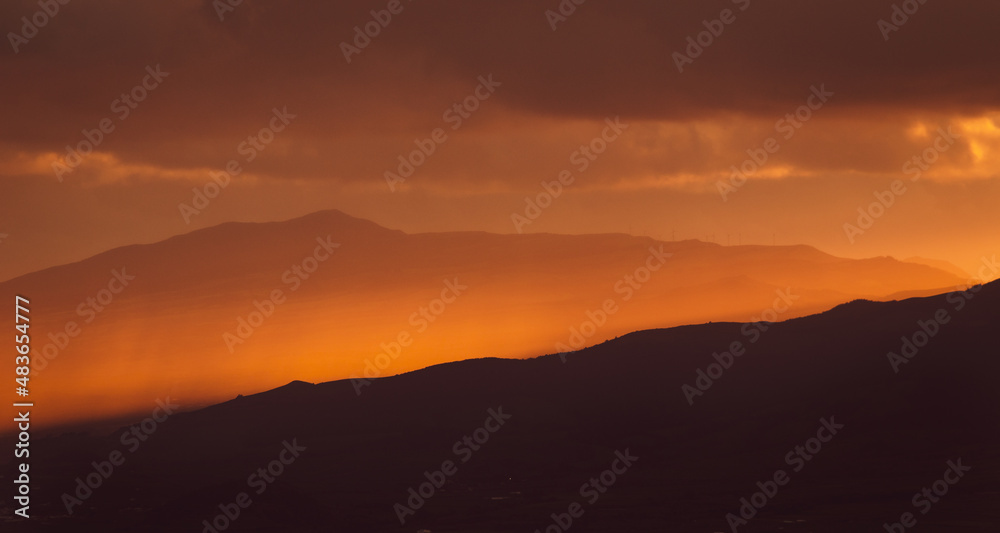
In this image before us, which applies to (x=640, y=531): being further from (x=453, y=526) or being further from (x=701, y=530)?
(x=453, y=526)

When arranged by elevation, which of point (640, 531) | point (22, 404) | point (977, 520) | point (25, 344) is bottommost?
point (977, 520)

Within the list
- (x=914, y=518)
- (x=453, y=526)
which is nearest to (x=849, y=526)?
(x=914, y=518)

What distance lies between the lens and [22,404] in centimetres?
8375

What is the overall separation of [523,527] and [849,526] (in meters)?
53.2

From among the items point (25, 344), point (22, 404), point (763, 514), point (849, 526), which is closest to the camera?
point (22, 404)

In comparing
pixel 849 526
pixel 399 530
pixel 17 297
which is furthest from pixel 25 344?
pixel 849 526

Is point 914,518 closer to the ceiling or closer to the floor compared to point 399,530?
closer to the floor

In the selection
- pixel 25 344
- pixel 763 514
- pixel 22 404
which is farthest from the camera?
pixel 763 514

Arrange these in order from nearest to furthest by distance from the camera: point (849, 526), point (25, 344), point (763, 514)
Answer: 1. point (25, 344)
2. point (849, 526)
3. point (763, 514)

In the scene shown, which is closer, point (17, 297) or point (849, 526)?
point (17, 297)

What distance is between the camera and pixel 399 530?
19788 cm

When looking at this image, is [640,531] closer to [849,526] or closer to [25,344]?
[849,526]

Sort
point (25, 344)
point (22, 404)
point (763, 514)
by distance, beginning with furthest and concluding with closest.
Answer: point (763, 514) < point (25, 344) < point (22, 404)

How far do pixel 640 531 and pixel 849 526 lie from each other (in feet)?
Result: 109
